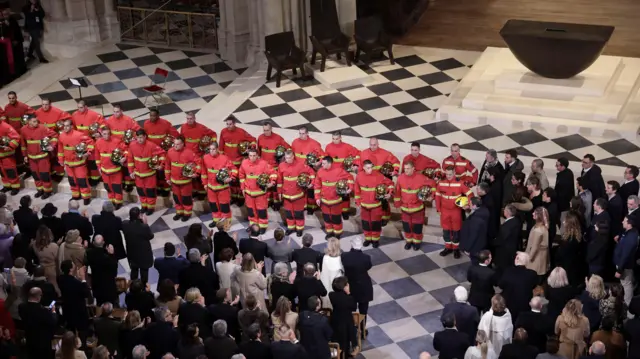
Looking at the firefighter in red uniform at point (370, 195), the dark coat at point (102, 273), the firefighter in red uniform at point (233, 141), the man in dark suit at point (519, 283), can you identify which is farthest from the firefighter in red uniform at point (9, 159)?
the man in dark suit at point (519, 283)

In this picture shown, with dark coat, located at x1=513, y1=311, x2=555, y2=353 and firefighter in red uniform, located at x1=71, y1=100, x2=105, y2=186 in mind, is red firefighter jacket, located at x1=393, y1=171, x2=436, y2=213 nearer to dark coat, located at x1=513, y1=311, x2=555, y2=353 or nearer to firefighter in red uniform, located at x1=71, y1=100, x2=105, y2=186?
dark coat, located at x1=513, y1=311, x2=555, y2=353

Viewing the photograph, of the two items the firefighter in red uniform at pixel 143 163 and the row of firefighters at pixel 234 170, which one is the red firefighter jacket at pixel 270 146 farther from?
the firefighter in red uniform at pixel 143 163

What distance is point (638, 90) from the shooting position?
1848 cm

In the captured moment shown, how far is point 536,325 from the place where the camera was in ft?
36.4

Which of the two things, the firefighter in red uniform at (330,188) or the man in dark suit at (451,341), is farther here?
the firefighter in red uniform at (330,188)

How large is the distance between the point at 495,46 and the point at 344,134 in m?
5.06

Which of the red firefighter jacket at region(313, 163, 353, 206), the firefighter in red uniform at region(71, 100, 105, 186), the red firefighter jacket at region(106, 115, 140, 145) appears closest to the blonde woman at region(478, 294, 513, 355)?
the red firefighter jacket at region(313, 163, 353, 206)

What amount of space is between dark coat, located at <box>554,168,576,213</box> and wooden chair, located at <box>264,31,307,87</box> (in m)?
6.93

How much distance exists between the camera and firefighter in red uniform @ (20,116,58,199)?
53.0 feet

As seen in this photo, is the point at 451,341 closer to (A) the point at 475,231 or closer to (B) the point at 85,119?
(A) the point at 475,231

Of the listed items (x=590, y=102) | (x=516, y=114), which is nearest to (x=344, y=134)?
(x=516, y=114)

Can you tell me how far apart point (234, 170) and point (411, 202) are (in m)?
2.49

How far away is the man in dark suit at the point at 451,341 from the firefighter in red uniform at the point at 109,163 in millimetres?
6424

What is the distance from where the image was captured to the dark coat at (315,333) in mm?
11180
